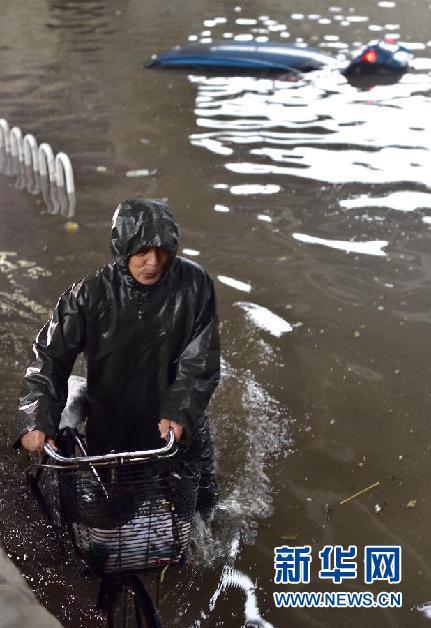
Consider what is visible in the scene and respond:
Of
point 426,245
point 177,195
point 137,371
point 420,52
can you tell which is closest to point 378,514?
point 137,371

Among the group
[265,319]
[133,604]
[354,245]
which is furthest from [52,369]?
[354,245]

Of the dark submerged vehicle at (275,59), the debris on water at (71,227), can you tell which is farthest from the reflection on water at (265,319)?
the dark submerged vehicle at (275,59)

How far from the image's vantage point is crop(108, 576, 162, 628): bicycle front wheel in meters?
3.44

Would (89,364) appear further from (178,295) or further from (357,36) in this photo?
(357,36)

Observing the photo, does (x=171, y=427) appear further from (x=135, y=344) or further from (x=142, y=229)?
(x=142, y=229)

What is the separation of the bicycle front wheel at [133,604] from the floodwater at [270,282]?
391 millimetres

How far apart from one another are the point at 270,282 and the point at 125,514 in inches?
184

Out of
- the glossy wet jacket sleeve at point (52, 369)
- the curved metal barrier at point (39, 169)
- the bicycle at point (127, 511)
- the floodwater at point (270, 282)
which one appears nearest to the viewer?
the bicycle at point (127, 511)

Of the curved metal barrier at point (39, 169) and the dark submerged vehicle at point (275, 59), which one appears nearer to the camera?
the curved metal barrier at point (39, 169)

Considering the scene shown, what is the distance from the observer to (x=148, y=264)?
12.0ft

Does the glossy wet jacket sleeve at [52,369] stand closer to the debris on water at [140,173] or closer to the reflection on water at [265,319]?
the reflection on water at [265,319]

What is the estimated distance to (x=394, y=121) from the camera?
1220 cm

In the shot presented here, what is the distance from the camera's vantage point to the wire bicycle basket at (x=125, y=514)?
3.27 m

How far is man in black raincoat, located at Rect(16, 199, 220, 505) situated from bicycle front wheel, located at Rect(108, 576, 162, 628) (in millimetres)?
619
